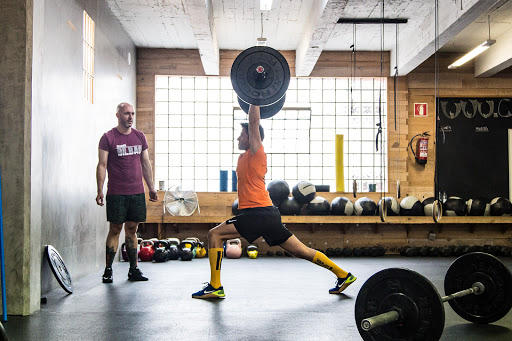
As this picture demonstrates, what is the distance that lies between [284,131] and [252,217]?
4.52m

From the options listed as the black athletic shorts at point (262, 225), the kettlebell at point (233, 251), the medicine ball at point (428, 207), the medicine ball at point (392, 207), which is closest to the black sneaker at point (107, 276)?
the black athletic shorts at point (262, 225)

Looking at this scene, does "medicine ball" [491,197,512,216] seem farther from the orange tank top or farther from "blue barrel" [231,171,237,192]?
the orange tank top

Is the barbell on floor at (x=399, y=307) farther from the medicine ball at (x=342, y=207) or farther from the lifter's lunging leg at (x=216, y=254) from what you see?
the medicine ball at (x=342, y=207)

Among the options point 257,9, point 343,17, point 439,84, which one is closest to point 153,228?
point 257,9

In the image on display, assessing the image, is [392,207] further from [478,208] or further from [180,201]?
[180,201]

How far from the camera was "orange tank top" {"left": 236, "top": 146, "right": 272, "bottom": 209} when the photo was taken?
363cm

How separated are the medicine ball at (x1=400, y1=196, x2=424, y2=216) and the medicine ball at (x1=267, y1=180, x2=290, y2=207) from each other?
1.64 metres

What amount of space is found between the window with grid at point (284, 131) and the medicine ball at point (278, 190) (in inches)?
31.9

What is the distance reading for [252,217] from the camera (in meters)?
3.61

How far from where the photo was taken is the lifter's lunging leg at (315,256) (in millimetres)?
3662

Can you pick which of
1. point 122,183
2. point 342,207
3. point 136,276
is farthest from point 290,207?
point 122,183

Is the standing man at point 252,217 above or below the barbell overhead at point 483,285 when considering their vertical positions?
above

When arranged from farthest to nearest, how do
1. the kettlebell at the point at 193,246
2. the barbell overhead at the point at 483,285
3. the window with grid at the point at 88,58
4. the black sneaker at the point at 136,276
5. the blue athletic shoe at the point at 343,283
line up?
the kettlebell at the point at 193,246
the window with grid at the point at 88,58
the black sneaker at the point at 136,276
the blue athletic shoe at the point at 343,283
the barbell overhead at the point at 483,285

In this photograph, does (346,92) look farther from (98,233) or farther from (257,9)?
(98,233)
